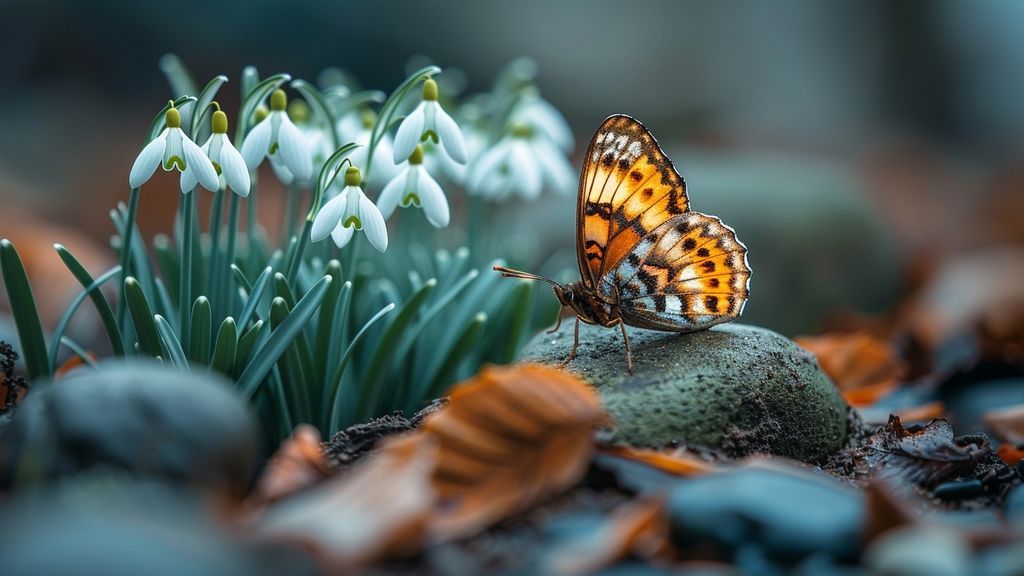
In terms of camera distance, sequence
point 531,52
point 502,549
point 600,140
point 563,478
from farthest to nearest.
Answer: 1. point 531,52
2. point 600,140
3. point 563,478
4. point 502,549

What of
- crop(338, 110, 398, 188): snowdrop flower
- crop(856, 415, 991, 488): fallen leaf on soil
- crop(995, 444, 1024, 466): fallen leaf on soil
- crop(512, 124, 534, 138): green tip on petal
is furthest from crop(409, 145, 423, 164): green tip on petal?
crop(995, 444, 1024, 466): fallen leaf on soil

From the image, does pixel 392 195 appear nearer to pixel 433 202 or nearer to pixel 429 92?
pixel 433 202

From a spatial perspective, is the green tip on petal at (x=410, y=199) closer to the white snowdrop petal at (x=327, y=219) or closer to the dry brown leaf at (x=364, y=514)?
the white snowdrop petal at (x=327, y=219)

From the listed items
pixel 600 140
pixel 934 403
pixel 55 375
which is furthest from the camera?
pixel 934 403

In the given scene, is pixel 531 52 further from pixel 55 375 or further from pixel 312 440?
pixel 312 440

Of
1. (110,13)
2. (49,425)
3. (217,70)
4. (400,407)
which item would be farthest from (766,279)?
(110,13)

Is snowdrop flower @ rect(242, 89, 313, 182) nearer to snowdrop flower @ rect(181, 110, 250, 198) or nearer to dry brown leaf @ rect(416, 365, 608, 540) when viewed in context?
snowdrop flower @ rect(181, 110, 250, 198)

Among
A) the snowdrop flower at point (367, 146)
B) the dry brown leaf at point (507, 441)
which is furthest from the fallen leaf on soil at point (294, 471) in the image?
the snowdrop flower at point (367, 146)
